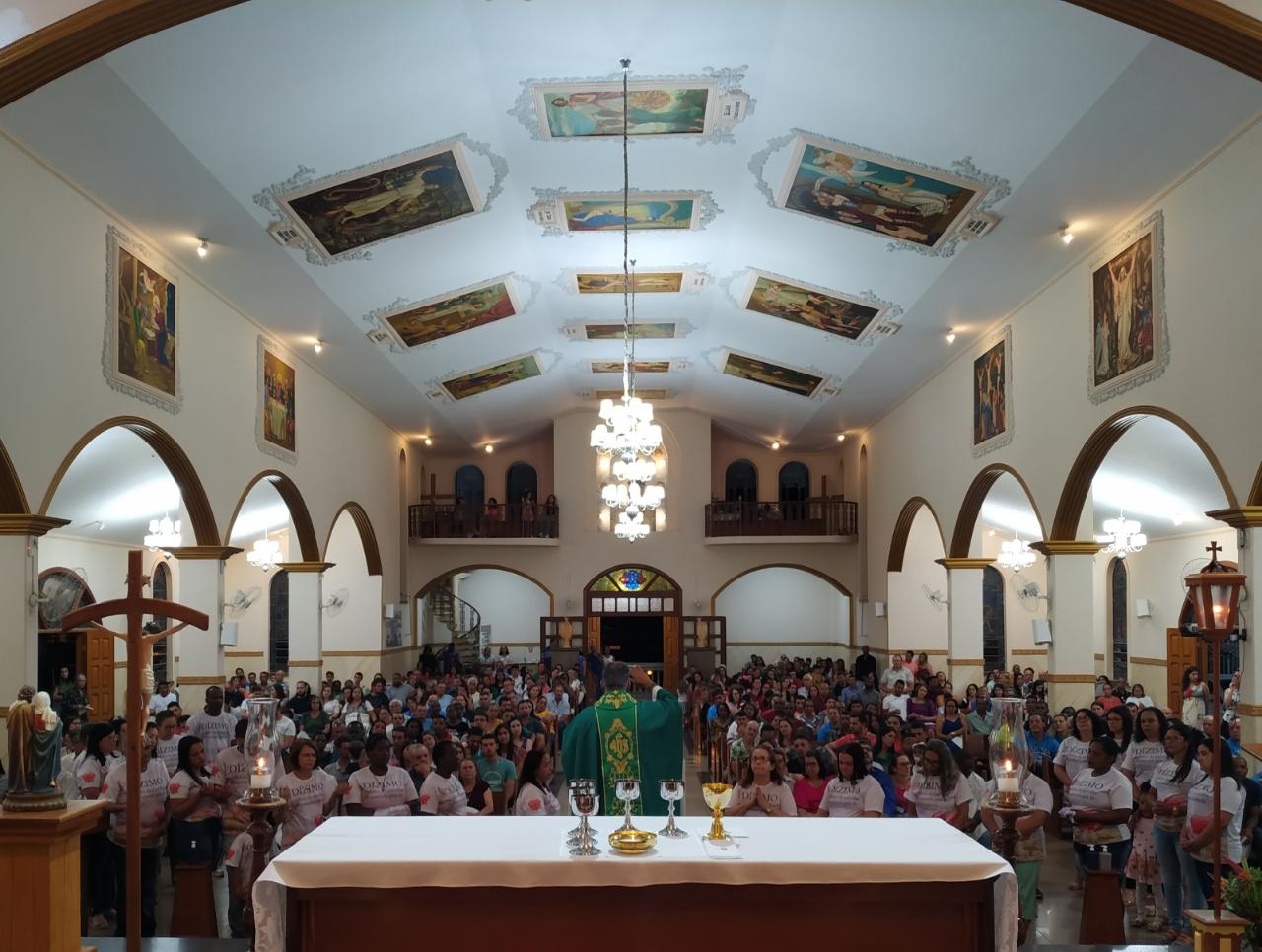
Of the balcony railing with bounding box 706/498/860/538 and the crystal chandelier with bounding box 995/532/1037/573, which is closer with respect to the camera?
the crystal chandelier with bounding box 995/532/1037/573

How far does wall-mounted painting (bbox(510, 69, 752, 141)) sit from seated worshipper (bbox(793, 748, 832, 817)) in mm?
6091

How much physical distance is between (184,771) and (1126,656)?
19.0m

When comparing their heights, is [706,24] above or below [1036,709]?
above

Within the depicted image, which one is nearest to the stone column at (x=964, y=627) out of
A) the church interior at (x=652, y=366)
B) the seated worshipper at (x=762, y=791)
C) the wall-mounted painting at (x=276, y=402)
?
the church interior at (x=652, y=366)

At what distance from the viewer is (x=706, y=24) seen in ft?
33.6

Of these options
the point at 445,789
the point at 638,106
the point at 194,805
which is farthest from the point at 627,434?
the point at 194,805

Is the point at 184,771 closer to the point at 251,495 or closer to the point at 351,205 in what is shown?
the point at 351,205

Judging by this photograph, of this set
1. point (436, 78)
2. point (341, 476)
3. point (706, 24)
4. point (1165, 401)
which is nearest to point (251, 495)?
point (341, 476)

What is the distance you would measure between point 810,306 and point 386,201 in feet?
22.4

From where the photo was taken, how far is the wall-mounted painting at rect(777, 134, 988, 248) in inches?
460

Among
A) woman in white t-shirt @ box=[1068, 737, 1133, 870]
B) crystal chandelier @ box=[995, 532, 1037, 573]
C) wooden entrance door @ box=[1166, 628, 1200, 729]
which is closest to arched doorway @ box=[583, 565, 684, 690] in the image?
crystal chandelier @ box=[995, 532, 1037, 573]

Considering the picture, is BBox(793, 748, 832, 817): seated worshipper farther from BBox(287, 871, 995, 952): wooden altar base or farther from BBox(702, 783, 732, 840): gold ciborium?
BBox(287, 871, 995, 952): wooden altar base

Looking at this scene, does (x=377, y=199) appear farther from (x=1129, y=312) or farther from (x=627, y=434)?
(x=1129, y=312)

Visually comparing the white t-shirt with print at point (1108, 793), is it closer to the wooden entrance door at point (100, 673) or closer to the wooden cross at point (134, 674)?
the wooden cross at point (134, 674)
